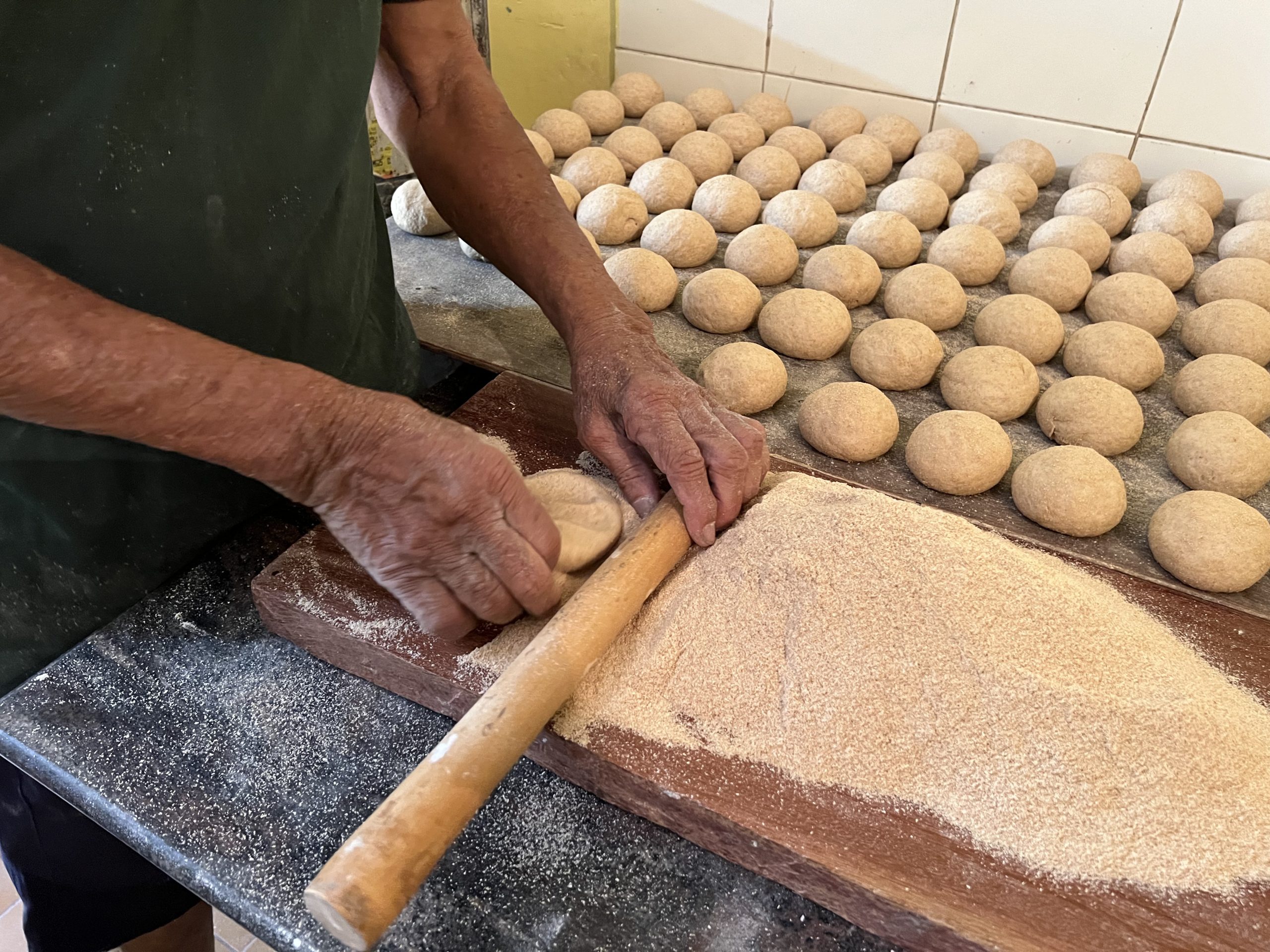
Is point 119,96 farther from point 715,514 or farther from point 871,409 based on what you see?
point 871,409

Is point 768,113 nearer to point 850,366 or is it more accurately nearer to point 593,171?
point 593,171

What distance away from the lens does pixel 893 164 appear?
8.88ft

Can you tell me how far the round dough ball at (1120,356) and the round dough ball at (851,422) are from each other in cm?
47

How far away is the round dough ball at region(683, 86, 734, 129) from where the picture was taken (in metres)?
2.87

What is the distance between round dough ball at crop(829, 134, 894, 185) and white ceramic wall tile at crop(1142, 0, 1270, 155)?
2.40 feet

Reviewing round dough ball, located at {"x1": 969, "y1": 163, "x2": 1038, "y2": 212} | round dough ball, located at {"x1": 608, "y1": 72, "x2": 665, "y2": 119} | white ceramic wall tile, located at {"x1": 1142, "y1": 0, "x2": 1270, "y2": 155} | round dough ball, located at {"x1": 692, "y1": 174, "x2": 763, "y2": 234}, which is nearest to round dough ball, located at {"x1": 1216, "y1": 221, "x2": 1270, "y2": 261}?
white ceramic wall tile, located at {"x1": 1142, "y1": 0, "x2": 1270, "y2": 155}

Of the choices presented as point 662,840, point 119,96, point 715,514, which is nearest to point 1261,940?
point 662,840

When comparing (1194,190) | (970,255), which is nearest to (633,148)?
(970,255)

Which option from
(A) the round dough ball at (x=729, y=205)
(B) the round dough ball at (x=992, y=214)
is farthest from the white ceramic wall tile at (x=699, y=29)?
(B) the round dough ball at (x=992, y=214)

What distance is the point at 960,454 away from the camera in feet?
4.89

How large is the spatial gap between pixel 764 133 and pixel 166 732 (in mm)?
2465

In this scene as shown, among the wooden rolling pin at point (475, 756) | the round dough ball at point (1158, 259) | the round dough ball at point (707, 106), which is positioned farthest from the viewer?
the round dough ball at point (707, 106)

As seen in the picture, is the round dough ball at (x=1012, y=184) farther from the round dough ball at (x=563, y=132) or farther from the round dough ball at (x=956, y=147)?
the round dough ball at (x=563, y=132)

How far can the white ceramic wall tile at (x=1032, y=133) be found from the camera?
2.55 metres
